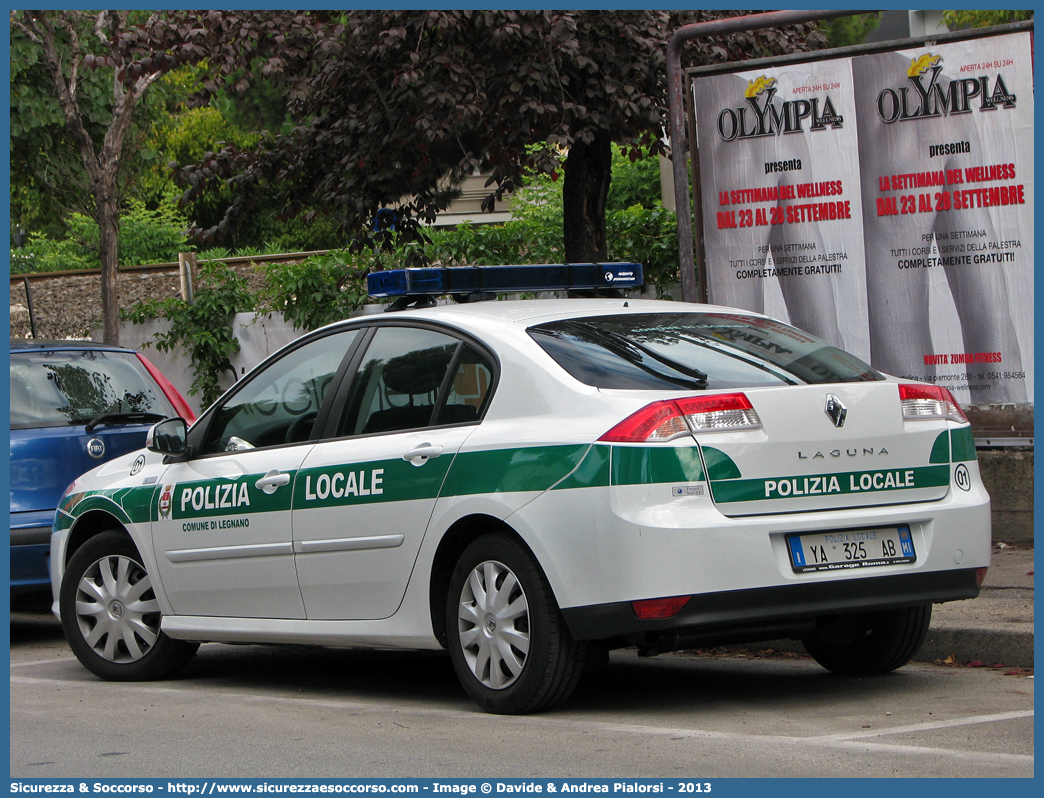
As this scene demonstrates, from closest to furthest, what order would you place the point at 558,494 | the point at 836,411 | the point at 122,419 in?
1. the point at 558,494
2. the point at 836,411
3. the point at 122,419

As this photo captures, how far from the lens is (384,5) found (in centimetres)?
1030

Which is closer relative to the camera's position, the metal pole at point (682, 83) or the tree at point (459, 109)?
the metal pole at point (682, 83)

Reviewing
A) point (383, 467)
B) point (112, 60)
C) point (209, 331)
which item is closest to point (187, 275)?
point (209, 331)

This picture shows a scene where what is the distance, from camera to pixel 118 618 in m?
6.98

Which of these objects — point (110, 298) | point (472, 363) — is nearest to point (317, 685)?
point (472, 363)

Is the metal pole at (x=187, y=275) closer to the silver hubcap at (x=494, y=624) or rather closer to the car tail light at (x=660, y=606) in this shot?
the silver hubcap at (x=494, y=624)

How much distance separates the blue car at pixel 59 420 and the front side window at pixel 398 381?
3.05 metres

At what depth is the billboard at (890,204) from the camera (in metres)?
8.95

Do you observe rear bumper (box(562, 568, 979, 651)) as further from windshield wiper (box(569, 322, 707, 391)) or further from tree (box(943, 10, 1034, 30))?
tree (box(943, 10, 1034, 30))

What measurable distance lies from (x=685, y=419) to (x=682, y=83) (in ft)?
16.9

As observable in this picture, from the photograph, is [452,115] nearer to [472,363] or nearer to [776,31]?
[776,31]

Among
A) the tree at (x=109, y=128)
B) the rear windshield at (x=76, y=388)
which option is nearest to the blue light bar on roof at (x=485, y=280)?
the rear windshield at (x=76, y=388)

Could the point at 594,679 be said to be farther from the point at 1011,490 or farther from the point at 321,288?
the point at 321,288

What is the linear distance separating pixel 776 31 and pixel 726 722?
8239mm
